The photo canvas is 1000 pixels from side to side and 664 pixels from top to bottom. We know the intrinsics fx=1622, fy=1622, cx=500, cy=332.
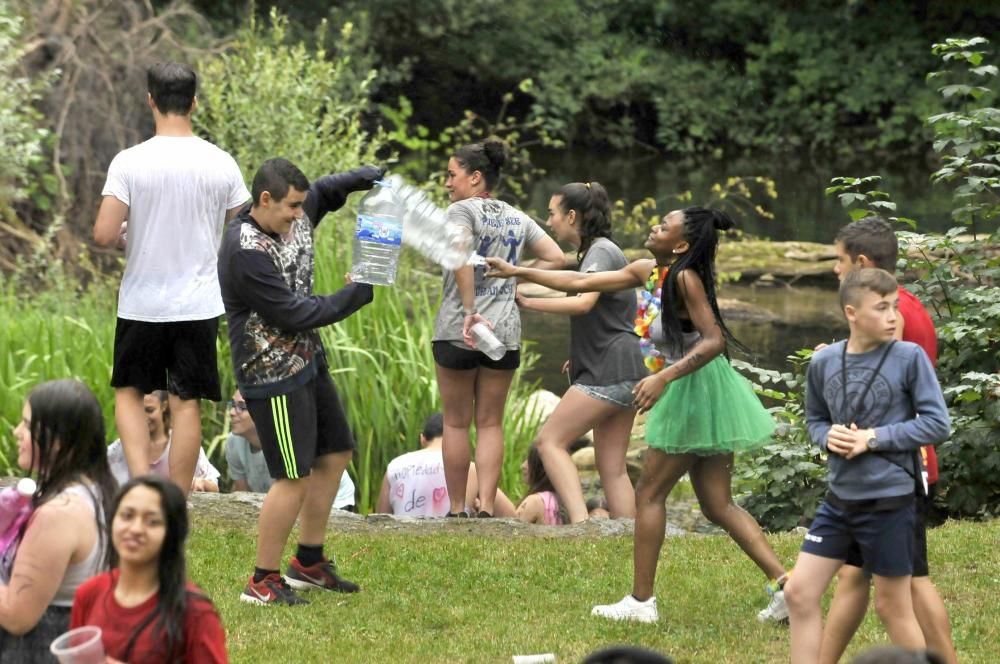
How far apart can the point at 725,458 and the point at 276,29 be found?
7.38m

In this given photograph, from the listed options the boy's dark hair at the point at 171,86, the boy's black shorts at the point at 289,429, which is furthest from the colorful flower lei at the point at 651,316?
the boy's dark hair at the point at 171,86

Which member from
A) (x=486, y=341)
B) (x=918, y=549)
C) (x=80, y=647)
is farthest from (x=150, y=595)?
(x=486, y=341)

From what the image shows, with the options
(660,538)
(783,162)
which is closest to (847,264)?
(660,538)

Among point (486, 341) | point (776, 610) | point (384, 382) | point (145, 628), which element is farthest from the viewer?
point (384, 382)

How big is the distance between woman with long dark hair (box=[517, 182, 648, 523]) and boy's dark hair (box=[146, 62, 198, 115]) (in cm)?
175

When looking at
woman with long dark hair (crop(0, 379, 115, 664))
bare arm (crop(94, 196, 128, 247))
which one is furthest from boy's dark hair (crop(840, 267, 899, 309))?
bare arm (crop(94, 196, 128, 247))

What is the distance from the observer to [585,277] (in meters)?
6.18

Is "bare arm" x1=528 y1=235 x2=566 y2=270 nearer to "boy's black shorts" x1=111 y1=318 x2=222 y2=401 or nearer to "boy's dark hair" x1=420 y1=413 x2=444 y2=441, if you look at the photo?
"boy's dark hair" x1=420 y1=413 x2=444 y2=441

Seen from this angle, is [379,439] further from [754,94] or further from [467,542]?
[754,94]

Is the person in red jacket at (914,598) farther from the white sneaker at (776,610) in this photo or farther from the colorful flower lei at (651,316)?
the colorful flower lei at (651,316)

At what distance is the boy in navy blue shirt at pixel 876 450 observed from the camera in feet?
14.9

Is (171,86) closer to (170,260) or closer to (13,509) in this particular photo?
(170,260)

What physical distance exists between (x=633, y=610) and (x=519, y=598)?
1.82 ft

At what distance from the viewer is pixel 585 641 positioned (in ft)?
17.9
